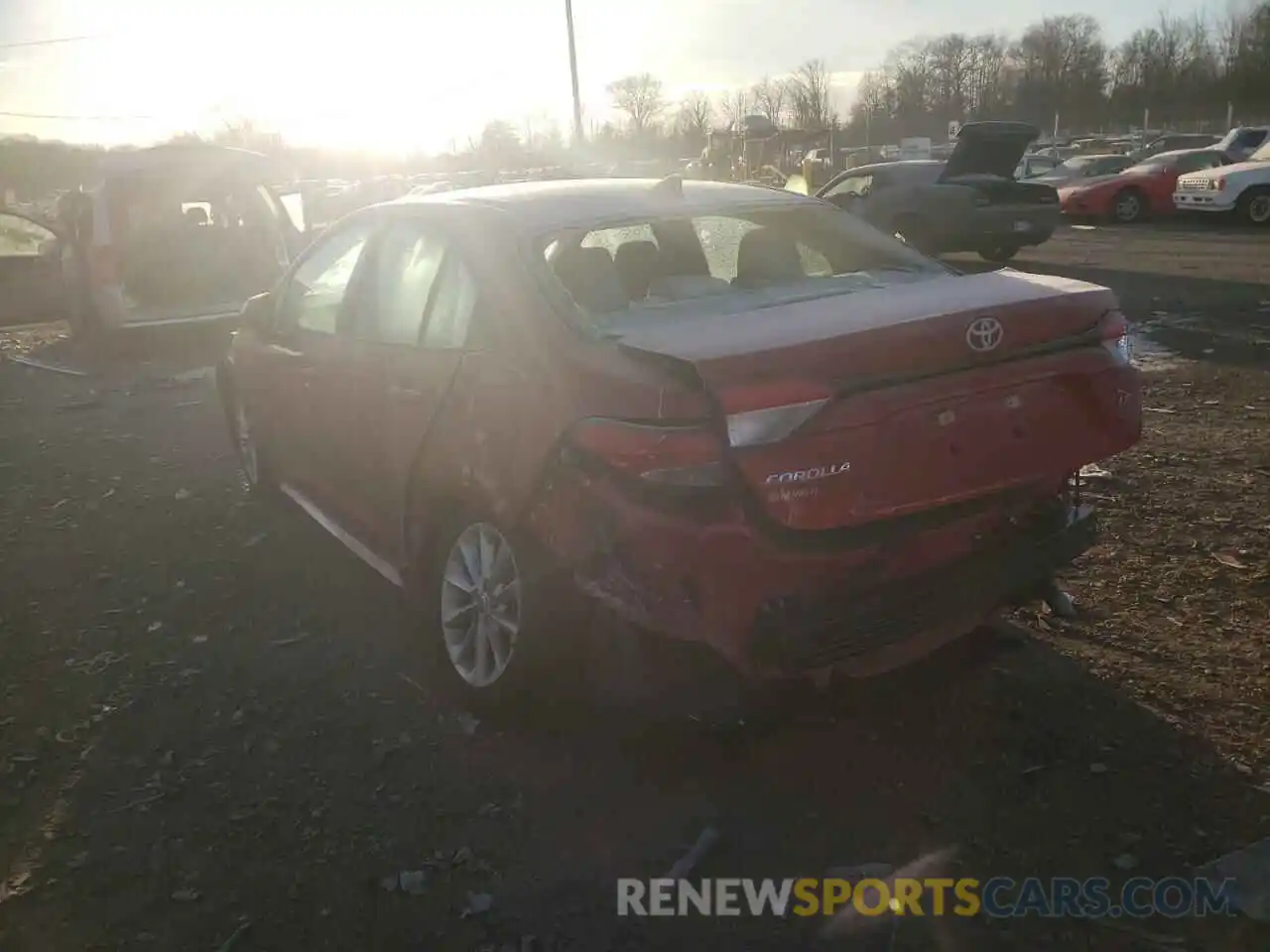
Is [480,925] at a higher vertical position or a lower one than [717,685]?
lower

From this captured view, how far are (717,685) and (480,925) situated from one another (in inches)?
32.0

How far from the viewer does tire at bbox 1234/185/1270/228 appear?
19344mm

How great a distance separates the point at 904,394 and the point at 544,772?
4.98 feet

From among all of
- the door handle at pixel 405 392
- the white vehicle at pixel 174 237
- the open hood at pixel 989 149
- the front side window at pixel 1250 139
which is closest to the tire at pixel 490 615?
the door handle at pixel 405 392

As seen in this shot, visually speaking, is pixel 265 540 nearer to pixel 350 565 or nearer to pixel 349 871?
pixel 350 565

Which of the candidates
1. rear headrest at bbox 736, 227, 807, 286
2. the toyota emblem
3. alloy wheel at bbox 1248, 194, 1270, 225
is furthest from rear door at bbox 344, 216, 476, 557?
alloy wheel at bbox 1248, 194, 1270, 225

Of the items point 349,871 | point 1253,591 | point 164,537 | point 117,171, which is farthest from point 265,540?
point 117,171

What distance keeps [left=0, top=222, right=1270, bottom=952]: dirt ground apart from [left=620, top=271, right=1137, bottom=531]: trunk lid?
0.60m

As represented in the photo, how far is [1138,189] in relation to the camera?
2236 centimetres

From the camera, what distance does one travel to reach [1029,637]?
3.96 m

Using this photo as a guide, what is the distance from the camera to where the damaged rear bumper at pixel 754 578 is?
2.73 metres

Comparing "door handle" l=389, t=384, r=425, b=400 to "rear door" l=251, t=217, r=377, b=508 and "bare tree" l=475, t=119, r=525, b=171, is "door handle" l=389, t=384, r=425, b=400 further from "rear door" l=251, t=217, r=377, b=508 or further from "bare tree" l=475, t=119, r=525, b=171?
"bare tree" l=475, t=119, r=525, b=171

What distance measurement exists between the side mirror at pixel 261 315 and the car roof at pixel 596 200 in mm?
1200

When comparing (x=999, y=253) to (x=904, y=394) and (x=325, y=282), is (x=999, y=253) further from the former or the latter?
(x=904, y=394)
